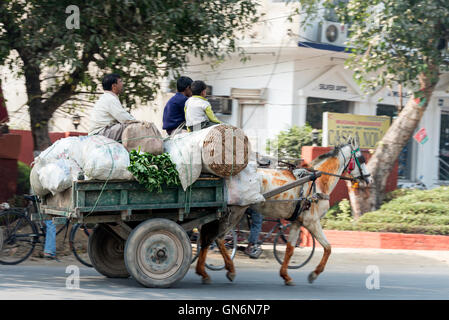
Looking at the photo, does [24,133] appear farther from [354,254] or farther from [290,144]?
[354,254]

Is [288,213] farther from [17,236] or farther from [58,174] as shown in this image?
[17,236]

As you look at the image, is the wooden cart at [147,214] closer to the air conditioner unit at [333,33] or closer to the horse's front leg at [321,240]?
the horse's front leg at [321,240]

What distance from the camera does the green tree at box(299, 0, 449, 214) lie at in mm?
12594

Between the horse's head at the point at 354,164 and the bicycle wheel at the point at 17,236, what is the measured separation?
5.08 meters

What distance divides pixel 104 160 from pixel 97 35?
3874 millimetres

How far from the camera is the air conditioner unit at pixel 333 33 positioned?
1838 centimetres

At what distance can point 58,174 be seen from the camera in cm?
675

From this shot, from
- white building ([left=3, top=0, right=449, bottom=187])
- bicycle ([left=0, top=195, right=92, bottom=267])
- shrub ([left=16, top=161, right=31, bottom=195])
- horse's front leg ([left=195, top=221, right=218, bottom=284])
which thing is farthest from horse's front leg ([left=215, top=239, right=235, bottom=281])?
white building ([left=3, top=0, right=449, bottom=187])

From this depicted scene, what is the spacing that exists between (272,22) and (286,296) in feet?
41.0

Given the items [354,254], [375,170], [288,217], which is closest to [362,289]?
[288,217]

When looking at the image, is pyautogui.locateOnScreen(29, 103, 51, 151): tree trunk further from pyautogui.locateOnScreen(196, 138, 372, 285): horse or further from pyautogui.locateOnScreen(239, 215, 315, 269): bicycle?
pyautogui.locateOnScreen(196, 138, 372, 285): horse

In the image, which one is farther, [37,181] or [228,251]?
[228,251]

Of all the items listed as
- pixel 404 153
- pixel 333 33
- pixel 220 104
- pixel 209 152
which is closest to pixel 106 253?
pixel 209 152

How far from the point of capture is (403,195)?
14.7 metres
